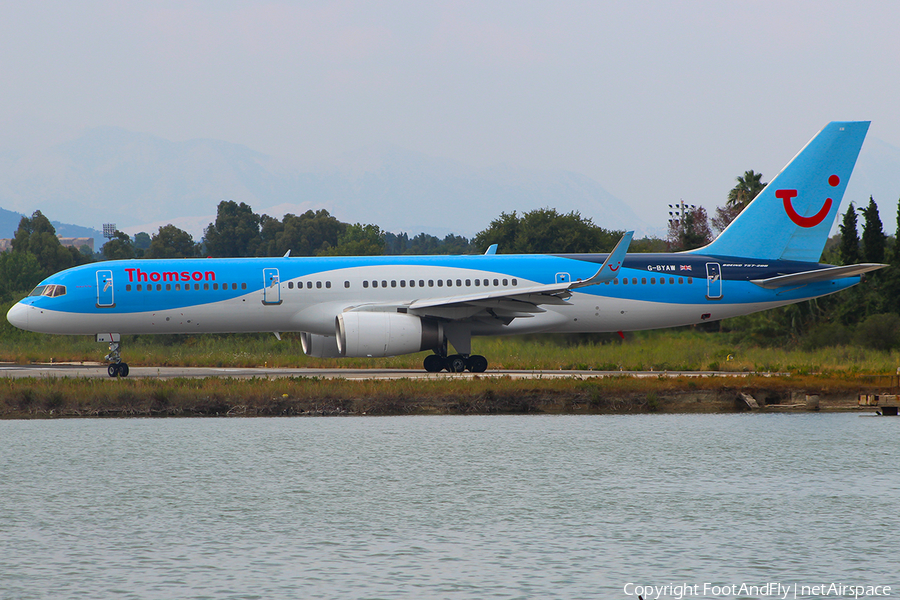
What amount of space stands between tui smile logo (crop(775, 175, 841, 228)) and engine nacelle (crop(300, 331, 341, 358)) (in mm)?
15505

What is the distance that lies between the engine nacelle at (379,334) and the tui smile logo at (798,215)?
1313 centimetres

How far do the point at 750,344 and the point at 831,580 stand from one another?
28.8 meters

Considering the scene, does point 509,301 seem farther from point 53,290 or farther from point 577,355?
point 53,290

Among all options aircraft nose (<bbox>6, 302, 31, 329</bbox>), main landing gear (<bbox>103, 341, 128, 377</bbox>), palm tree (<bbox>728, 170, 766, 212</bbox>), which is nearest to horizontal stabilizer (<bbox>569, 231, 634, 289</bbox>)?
main landing gear (<bbox>103, 341, 128, 377</bbox>)

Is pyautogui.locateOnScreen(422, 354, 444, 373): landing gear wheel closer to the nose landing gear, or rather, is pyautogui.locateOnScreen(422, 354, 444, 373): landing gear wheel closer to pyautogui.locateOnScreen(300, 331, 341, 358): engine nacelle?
pyautogui.locateOnScreen(300, 331, 341, 358): engine nacelle

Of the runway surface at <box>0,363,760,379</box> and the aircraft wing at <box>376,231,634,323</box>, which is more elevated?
the aircraft wing at <box>376,231,634,323</box>

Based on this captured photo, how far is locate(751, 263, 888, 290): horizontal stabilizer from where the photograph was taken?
1235 inches

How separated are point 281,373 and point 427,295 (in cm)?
524

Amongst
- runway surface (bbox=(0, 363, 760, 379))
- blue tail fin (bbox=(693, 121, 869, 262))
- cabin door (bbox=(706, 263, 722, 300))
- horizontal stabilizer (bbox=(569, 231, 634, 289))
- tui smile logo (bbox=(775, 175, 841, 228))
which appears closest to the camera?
horizontal stabilizer (bbox=(569, 231, 634, 289))

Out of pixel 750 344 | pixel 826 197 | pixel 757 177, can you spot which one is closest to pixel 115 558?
pixel 826 197

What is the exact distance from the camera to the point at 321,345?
33156 millimetres

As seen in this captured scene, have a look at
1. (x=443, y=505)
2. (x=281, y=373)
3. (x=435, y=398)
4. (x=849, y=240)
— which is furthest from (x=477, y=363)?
(x=849, y=240)

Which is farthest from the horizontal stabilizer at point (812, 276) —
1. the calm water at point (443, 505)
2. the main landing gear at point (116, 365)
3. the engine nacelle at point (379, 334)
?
the main landing gear at point (116, 365)

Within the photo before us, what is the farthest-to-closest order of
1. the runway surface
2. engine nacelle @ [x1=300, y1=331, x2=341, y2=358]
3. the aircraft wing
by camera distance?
1. engine nacelle @ [x1=300, y1=331, x2=341, y2=358]
2. the runway surface
3. the aircraft wing
